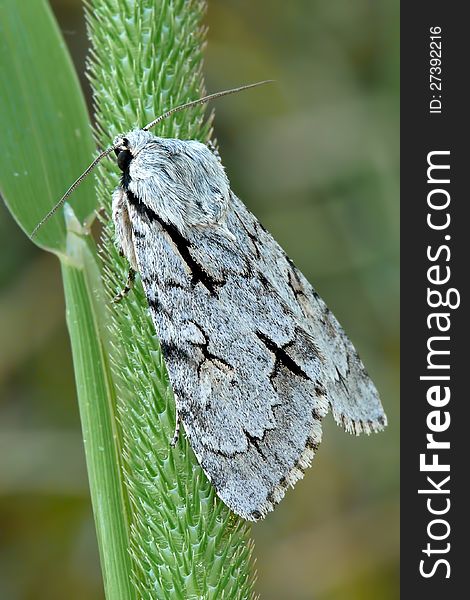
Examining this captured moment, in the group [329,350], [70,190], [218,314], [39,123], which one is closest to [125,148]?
[70,190]

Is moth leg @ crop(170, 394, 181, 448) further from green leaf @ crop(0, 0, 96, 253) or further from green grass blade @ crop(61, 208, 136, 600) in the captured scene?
green leaf @ crop(0, 0, 96, 253)

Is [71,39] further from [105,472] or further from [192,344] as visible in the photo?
[105,472]

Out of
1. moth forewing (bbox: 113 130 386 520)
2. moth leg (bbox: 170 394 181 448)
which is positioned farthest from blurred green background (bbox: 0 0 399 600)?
moth leg (bbox: 170 394 181 448)

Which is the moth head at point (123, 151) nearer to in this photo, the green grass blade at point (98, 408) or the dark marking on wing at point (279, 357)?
the green grass blade at point (98, 408)

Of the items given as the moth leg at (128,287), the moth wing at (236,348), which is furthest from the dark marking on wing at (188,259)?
the moth leg at (128,287)

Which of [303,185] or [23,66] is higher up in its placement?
[303,185]

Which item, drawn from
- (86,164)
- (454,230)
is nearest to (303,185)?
(454,230)

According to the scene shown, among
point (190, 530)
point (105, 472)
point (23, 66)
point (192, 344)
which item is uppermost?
point (23, 66)
